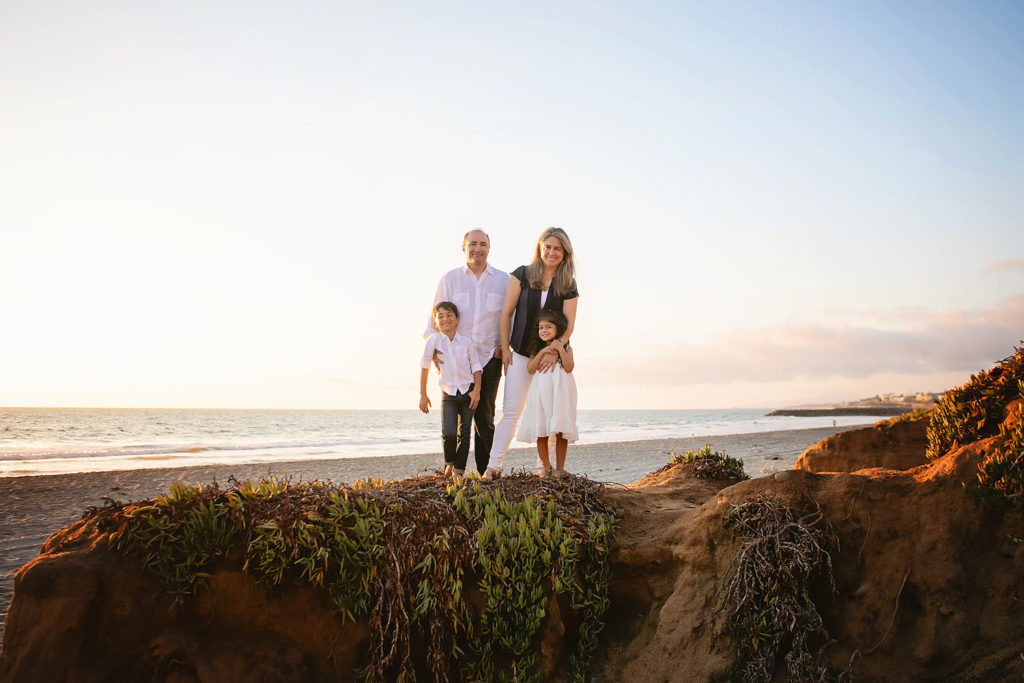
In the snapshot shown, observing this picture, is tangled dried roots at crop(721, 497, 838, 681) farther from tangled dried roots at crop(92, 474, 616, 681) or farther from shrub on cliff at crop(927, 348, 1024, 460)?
shrub on cliff at crop(927, 348, 1024, 460)

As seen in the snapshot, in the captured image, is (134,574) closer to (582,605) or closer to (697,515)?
(582,605)

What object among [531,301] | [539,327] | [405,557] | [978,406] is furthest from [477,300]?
[978,406]

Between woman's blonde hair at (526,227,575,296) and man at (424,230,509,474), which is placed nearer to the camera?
woman's blonde hair at (526,227,575,296)

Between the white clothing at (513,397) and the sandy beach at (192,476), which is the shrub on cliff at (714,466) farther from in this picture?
the white clothing at (513,397)

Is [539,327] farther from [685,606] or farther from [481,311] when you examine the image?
[685,606]

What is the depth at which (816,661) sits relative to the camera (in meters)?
2.89

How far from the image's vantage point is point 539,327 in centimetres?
547

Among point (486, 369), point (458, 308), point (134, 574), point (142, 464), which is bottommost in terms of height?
point (142, 464)

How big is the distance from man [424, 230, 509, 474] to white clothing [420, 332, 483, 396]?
95 mm

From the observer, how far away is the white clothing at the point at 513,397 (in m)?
5.39

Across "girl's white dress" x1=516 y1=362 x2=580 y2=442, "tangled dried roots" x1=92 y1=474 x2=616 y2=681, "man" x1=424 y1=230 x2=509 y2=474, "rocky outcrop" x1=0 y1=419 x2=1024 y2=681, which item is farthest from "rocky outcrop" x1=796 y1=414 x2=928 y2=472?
"man" x1=424 y1=230 x2=509 y2=474

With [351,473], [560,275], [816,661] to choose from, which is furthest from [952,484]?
[351,473]

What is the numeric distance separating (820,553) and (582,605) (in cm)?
124

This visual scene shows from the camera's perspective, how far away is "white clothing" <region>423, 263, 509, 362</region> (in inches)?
229
